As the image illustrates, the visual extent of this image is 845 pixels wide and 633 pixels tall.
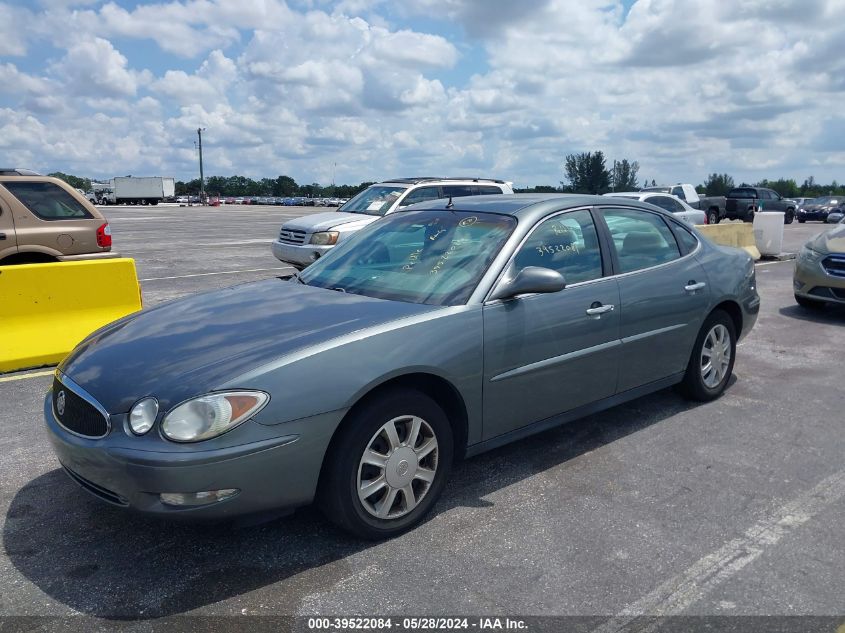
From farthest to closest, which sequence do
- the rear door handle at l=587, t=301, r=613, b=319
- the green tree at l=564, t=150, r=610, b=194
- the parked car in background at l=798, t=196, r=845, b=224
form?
the green tree at l=564, t=150, r=610, b=194
the parked car in background at l=798, t=196, r=845, b=224
the rear door handle at l=587, t=301, r=613, b=319

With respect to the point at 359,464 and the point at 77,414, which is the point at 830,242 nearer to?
the point at 359,464

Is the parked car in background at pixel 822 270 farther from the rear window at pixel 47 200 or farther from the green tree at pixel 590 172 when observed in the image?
the green tree at pixel 590 172

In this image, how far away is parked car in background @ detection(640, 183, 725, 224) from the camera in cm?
2402

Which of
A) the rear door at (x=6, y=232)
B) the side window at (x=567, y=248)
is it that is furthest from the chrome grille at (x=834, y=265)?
the rear door at (x=6, y=232)

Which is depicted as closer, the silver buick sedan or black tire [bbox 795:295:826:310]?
the silver buick sedan

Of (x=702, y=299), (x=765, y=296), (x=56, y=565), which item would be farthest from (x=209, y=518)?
(x=765, y=296)

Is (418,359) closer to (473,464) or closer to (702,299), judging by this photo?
(473,464)

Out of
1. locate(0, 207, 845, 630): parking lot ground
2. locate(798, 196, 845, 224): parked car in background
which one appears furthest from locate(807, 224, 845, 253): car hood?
locate(798, 196, 845, 224): parked car in background

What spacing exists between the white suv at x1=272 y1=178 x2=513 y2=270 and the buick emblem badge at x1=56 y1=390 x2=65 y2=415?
763 centimetres

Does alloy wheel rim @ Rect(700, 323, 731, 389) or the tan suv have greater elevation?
the tan suv

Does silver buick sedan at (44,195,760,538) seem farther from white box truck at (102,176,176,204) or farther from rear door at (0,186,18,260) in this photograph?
white box truck at (102,176,176,204)

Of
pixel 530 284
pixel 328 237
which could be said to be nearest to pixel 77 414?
pixel 530 284

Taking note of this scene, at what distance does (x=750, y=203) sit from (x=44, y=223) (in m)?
30.9

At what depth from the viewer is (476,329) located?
3586 mm
